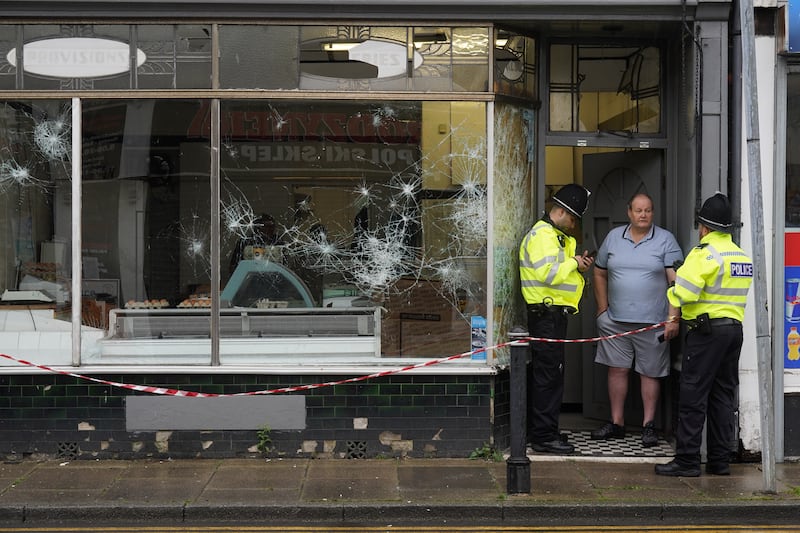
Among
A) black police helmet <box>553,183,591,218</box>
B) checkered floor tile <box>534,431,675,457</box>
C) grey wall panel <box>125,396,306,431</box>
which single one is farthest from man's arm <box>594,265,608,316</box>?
grey wall panel <box>125,396,306,431</box>

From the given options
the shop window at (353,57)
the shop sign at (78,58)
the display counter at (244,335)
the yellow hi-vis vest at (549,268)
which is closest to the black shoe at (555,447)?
the yellow hi-vis vest at (549,268)

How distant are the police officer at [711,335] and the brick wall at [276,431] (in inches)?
61.9

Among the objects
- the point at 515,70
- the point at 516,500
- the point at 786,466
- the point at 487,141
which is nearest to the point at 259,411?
the point at 516,500

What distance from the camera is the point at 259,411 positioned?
336 inches

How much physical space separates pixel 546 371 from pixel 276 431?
2264 mm

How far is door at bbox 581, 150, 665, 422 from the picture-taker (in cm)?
944

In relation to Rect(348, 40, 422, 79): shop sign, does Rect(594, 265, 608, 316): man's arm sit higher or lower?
lower

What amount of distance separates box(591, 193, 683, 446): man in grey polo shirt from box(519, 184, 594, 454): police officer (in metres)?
0.41

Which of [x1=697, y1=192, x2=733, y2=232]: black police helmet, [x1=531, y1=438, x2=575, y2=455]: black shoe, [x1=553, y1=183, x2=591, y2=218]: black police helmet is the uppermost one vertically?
[x1=553, y1=183, x2=591, y2=218]: black police helmet

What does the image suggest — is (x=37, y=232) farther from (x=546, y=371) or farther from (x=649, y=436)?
(x=649, y=436)

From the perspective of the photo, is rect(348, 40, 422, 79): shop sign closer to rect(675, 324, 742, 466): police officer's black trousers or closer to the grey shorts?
the grey shorts

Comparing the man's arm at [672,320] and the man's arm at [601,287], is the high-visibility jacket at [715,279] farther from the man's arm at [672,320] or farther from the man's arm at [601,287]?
the man's arm at [601,287]

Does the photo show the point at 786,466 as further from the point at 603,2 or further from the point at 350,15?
the point at 350,15

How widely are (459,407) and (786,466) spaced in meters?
2.65
